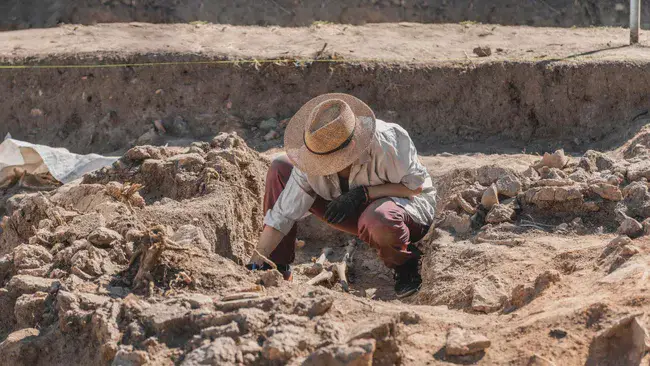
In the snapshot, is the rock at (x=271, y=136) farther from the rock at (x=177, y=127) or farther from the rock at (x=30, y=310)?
the rock at (x=30, y=310)

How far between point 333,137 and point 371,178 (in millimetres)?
449

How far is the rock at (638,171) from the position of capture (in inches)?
227

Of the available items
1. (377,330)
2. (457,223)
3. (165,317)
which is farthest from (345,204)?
(377,330)

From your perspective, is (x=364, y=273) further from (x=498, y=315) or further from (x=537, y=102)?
(x=537, y=102)

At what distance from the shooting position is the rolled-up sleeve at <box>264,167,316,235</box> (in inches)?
213

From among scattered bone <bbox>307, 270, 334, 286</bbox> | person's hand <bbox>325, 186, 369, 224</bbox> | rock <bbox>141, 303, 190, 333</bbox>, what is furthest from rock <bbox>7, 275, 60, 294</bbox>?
scattered bone <bbox>307, 270, 334, 286</bbox>

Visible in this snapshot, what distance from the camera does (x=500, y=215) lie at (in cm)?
573

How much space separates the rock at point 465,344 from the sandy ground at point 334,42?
5.62 m

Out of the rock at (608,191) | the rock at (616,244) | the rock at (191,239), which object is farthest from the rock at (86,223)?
the rock at (608,191)

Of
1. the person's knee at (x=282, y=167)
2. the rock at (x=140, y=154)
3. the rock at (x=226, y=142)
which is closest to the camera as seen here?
the person's knee at (x=282, y=167)

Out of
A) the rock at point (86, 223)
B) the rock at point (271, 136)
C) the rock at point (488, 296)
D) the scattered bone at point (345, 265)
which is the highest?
the rock at point (86, 223)

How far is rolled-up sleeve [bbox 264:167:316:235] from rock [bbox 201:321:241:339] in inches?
68.5

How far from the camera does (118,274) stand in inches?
181

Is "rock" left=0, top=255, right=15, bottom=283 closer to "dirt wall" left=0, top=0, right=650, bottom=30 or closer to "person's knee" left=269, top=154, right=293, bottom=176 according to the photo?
"person's knee" left=269, top=154, right=293, bottom=176
